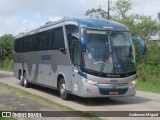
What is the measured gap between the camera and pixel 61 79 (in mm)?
16906

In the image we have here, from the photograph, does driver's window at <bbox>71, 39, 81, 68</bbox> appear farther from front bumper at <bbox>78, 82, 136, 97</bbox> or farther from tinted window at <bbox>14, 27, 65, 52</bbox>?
tinted window at <bbox>14, 27, 65, 52</bbox>

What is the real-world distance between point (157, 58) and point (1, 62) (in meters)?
40.8

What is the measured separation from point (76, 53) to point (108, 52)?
129 cm

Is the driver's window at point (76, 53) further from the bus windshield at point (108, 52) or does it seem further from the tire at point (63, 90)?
the tire at point (63, 90)

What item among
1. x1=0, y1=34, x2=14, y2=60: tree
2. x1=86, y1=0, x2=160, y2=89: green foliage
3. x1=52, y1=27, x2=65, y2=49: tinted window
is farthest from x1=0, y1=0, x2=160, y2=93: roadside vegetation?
x1=0, y1=34, x2=14, y2=60: tree

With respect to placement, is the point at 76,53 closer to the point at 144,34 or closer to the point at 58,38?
the point at 58,38

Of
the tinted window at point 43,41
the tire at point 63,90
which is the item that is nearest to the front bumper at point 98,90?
the tire at point 63,90

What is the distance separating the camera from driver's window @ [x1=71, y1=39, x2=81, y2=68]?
14836 millimetres

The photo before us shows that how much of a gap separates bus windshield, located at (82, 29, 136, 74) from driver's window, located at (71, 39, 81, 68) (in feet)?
1.56

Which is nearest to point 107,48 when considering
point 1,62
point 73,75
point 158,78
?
point 73,75

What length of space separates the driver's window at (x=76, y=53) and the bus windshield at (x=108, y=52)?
0.48 m

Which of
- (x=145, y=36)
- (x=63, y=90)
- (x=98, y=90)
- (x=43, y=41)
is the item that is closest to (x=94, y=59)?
(x=98, y=90)

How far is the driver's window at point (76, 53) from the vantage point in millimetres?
14836

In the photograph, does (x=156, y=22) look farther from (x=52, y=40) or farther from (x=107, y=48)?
(x=107, y=48)
